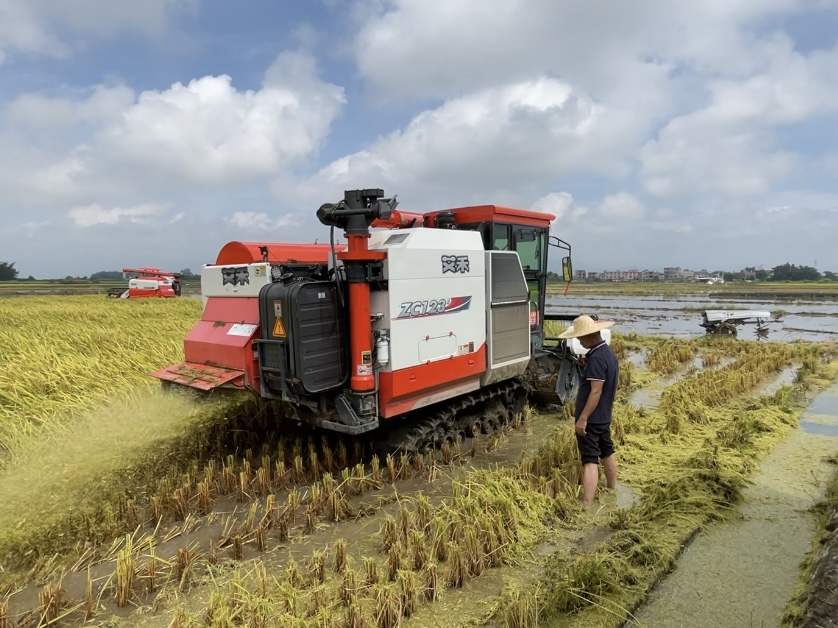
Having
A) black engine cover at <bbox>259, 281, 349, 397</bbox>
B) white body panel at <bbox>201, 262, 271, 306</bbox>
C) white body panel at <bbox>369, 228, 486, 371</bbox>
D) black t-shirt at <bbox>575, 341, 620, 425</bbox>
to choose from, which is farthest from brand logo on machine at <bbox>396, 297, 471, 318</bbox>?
black t-shirt at <bbox>575, 341, 620, 425</bbox>

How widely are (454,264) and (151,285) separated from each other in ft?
90.3

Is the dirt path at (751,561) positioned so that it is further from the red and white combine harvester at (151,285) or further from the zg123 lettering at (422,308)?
the red and white combine harvester at (151,285)

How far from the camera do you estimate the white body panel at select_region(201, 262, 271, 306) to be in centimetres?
542

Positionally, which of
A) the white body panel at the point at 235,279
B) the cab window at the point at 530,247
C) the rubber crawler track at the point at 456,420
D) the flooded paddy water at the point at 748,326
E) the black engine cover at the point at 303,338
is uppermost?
the cab window at the point at 530,247

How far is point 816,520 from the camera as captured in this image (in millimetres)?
4625

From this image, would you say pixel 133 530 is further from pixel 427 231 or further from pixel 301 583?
pixel 427 231

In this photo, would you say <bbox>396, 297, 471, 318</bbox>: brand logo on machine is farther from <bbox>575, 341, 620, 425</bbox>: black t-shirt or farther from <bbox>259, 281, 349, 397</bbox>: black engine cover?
<bbox>575, 341, 620, 425</bbox>: black t-shirt

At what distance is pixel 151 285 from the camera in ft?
96.0

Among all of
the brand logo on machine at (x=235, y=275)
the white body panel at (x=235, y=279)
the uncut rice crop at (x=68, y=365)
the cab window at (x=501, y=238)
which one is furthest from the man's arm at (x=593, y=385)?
the uncut rice crop at (x=68, y=365)

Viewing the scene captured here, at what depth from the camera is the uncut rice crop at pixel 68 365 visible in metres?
5.60

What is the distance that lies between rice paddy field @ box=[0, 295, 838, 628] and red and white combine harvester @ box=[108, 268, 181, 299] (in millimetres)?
22471

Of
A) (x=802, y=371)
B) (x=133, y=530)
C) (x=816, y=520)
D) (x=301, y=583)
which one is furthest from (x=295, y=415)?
(x=802, y=371)

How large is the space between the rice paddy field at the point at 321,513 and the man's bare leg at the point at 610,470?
12cm

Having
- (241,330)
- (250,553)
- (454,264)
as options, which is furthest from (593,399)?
(241,330)
